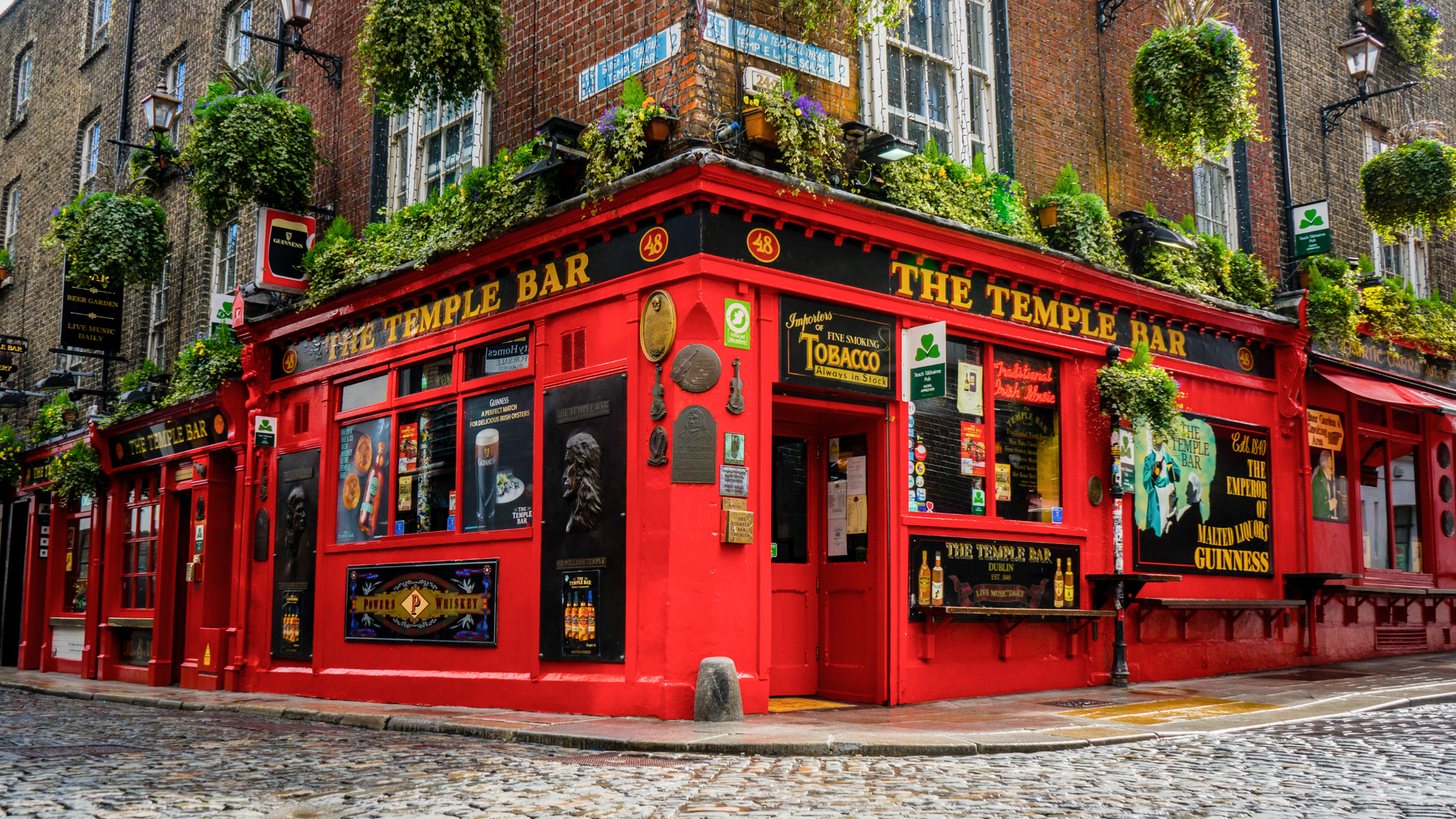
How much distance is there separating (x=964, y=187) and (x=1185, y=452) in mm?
4081

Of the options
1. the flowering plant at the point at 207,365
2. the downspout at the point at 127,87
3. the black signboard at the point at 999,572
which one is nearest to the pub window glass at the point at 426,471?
the flowering plant at the point at 207,365

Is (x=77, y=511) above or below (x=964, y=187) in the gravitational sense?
below

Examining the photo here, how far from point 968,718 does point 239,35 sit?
1471 centimetres

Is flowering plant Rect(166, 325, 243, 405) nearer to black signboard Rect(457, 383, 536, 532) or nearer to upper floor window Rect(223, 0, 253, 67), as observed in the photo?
upper floor window Rect(223, 0, 253, 67)

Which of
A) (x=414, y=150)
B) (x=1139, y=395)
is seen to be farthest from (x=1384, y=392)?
(x=414, y=150)

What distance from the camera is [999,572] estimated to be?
11180 millimetres

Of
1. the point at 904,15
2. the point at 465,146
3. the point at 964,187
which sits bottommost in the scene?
the point at 964,187

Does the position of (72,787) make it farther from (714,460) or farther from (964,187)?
(964,187)

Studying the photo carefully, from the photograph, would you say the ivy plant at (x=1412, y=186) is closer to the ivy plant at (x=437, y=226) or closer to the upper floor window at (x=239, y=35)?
the ivy plant at (x=437, y=226)

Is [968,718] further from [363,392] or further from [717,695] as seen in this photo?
[363,392]

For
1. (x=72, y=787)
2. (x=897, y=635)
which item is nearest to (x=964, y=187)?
(x=897, y=635)

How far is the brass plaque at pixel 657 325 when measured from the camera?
9.59 metres

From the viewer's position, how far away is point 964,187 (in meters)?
11.5

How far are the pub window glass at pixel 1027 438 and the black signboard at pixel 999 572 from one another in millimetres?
375
